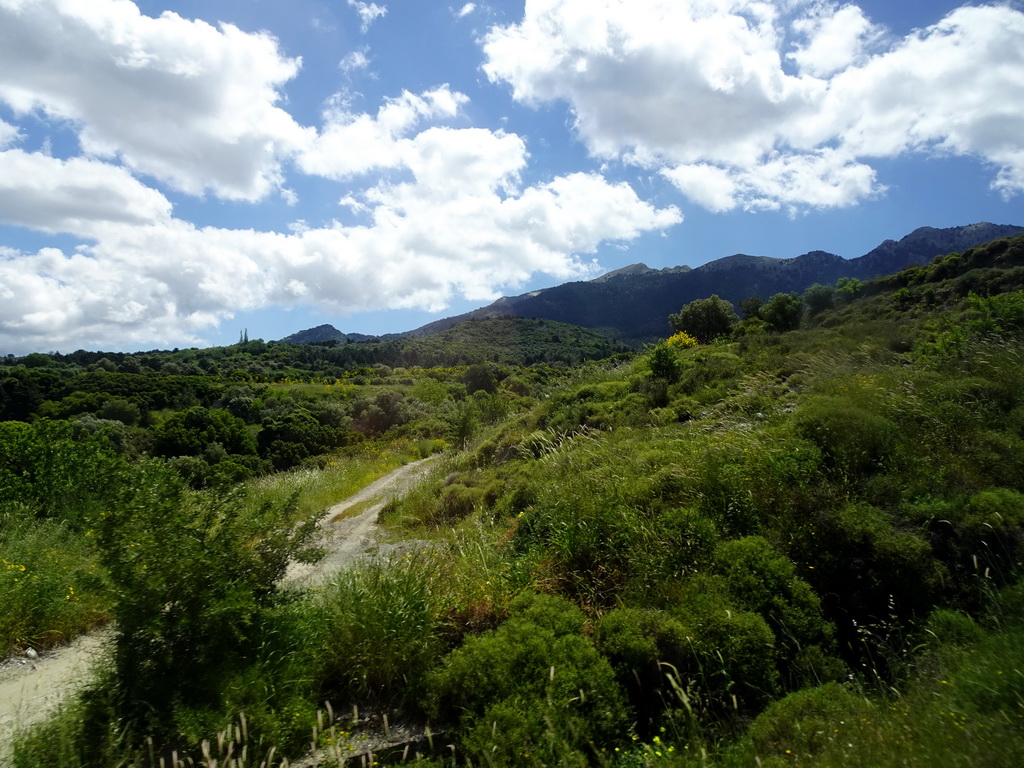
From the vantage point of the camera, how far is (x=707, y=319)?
3069cm

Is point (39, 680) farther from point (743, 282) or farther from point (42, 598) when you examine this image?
point (743, 282)

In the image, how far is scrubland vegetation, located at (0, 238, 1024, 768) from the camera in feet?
10.1

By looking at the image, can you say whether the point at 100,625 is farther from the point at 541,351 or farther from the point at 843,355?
the point at 541,351

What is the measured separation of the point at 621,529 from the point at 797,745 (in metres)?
2.77

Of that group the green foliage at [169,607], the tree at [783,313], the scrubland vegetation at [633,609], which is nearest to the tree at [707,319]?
the tree at [783,313]

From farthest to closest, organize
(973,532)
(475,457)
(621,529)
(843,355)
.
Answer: (475,457) → (843,355) → (621,529) → (973,532)

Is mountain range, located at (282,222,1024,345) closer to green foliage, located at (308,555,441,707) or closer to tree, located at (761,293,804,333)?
Answer: tree, located at (761,293,804,333)

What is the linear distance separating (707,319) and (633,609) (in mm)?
29238

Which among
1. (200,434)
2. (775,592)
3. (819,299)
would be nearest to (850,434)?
(775,592)

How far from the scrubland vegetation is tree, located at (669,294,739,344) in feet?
75.3

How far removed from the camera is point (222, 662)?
3516 millimetres

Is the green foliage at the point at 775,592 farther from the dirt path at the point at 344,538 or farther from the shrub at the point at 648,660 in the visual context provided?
the dirt path at the point at 344,538

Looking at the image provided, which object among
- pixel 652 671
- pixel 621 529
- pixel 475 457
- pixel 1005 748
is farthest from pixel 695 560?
pixel 475 457

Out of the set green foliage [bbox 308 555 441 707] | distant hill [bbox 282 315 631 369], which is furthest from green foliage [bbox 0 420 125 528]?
distant hill [bbox 282 315 631 369]
